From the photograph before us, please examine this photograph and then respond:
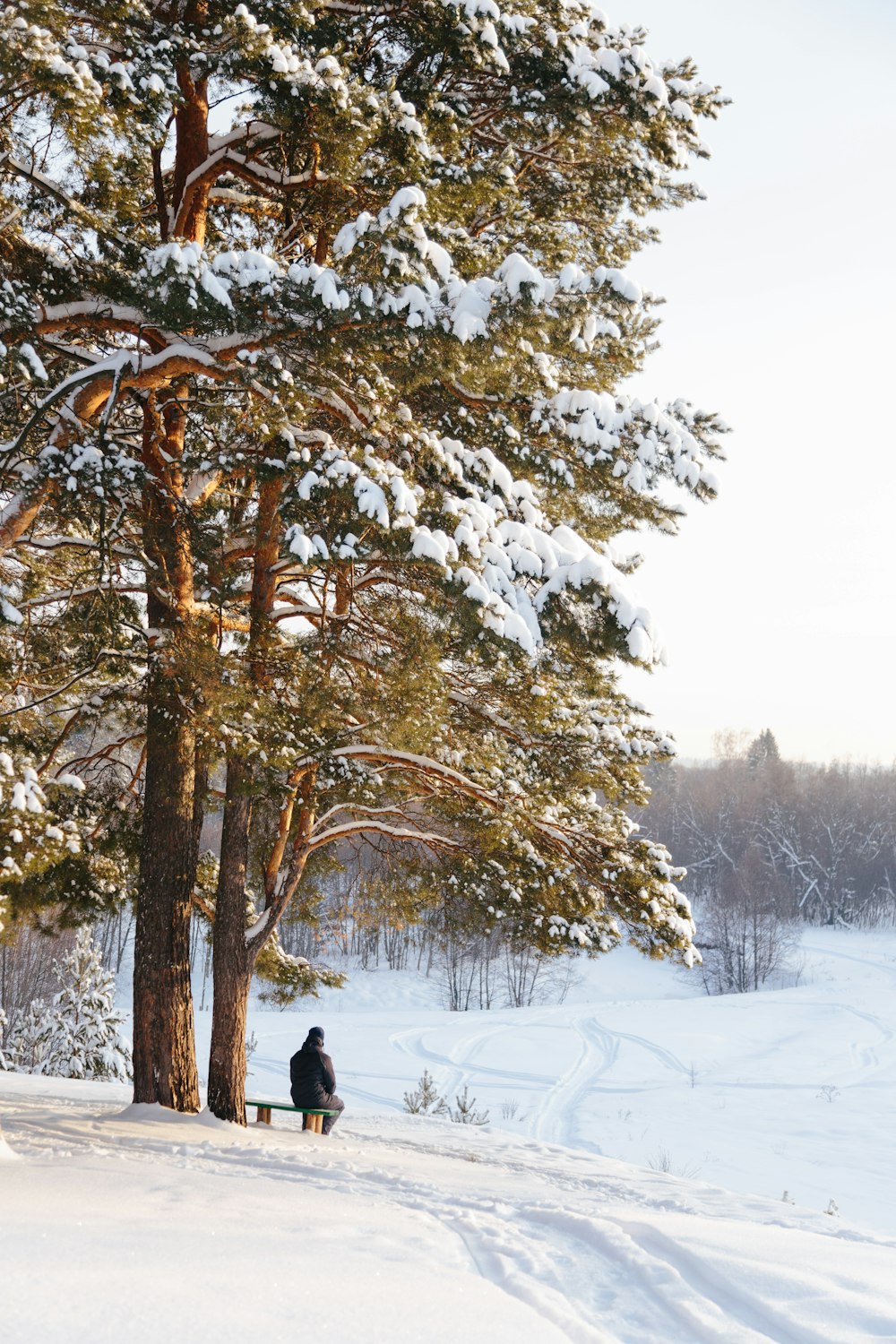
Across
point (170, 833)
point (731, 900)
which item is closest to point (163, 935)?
point (170, 833)

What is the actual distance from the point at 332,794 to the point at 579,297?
525 cm

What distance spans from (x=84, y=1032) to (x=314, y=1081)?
14203 millimetres

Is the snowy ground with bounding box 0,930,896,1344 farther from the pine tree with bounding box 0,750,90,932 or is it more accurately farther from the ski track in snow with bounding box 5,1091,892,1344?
the pine tree with bounding box 0,750,90,932

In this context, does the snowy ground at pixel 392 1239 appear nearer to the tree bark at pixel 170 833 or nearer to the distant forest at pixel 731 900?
the tree bark at pixel 170 833

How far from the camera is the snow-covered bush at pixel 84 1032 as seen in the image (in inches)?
781

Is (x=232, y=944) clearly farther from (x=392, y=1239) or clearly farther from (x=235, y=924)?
(x=392, y=1239)

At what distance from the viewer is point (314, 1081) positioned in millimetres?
8492

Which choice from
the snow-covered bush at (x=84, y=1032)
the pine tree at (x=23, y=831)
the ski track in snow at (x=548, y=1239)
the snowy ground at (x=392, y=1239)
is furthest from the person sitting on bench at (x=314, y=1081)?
the snow-covered bush at (x=84, y=1032)

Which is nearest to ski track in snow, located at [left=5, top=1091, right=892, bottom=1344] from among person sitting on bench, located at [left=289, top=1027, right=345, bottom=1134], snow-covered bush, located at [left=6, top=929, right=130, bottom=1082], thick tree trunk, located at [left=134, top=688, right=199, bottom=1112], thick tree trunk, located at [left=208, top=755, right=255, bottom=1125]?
thick tree trunk, located at [left=134, top=688, right=199, bottom=1112]

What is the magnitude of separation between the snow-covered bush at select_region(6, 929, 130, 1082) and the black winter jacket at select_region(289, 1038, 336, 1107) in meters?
13.5

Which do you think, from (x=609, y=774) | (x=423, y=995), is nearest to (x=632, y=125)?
(x=609, y=774)

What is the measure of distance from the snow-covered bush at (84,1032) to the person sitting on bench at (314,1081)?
1347cm

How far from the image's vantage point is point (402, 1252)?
3.63m

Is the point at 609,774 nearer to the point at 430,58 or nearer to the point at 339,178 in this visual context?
the point at 339,178
